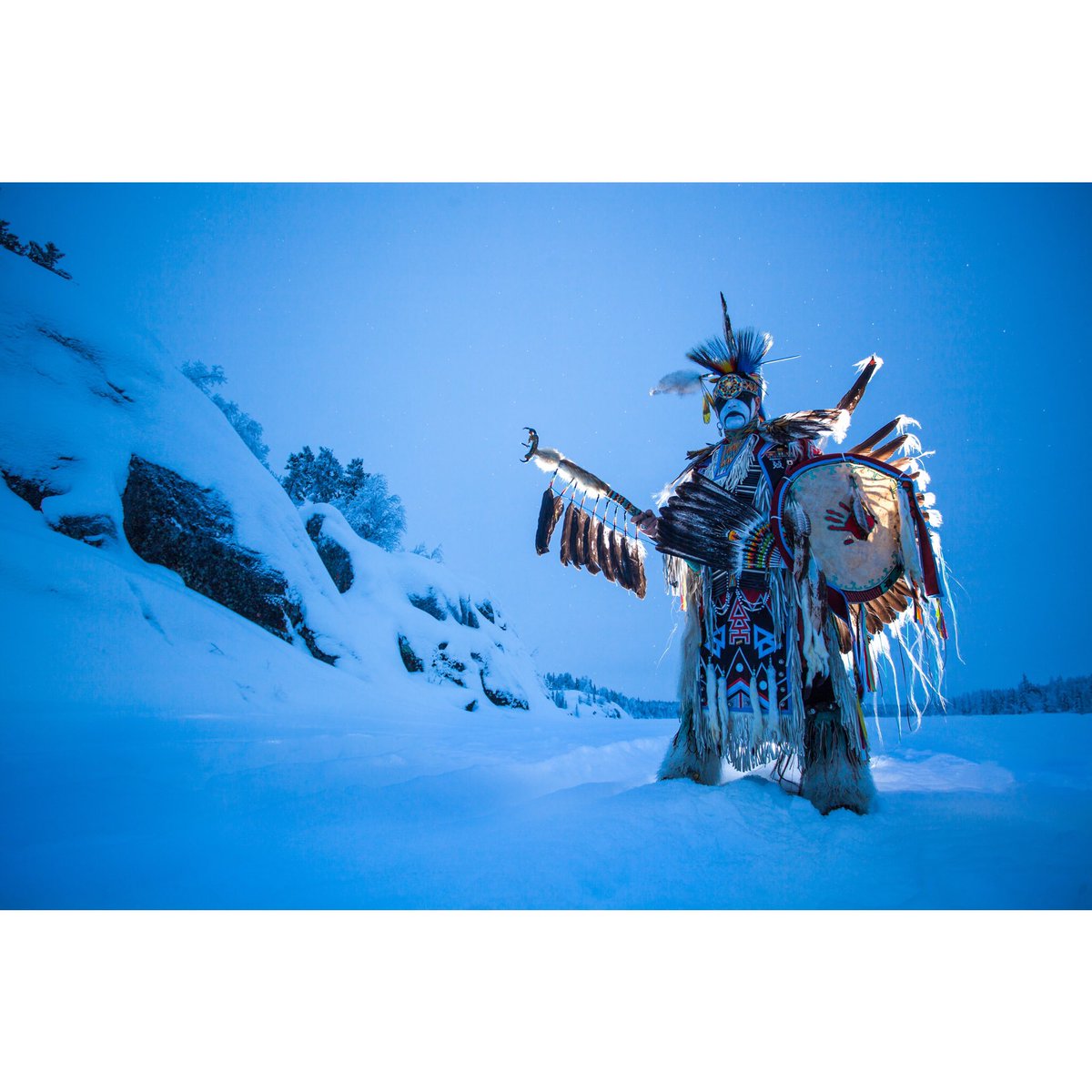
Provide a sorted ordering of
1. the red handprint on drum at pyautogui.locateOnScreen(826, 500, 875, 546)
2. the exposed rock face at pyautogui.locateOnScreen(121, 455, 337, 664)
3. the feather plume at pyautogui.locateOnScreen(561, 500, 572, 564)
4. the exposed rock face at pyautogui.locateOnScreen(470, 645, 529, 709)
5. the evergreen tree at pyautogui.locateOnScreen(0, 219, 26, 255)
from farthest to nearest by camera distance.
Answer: the exposed rock face at pyautogui.locateOnScreen(470, 645, 529, 709), the exposed rock face at pyautogui.locateOnScreen(121, 455, 337, 664), the evergreen tree at pyautogui.locateOnScreen(0, 219, 26, 255), the feather plume at pyautogui.locateOnScreen(561, 500, 572, 564), the red handprint on drum at pyautogui.locateOnScreen(826, 500, 875, 546)

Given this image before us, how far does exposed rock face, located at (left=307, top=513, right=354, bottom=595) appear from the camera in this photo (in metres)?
7.91

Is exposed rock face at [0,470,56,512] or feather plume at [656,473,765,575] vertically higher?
exposed rock face at [0,470,56,512]

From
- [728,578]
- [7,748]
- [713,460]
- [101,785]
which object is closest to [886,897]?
[728,578]

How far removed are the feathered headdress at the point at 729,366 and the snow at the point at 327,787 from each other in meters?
1.79

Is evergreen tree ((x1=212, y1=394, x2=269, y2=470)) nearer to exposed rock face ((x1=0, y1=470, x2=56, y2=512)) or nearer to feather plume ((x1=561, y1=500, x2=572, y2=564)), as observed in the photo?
exposed rock face ((x1=0, y1=470, x2=56, y2=512))

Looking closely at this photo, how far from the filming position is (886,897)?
1.68m

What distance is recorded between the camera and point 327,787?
2275 millimetres

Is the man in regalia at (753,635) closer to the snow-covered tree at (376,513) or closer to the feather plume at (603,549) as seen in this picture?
the feather plume at (603,549)

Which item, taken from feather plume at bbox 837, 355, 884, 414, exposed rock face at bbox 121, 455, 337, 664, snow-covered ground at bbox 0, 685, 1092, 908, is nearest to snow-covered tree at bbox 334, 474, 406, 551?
exposed rock face at bbox 121, 455, 337, 664

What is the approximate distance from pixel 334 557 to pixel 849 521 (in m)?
6.96

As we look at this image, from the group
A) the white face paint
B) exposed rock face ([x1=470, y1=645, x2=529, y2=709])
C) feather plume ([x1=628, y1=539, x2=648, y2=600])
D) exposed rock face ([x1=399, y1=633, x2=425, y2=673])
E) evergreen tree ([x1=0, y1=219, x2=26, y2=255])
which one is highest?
evergreen tree ([x1=0, y1=219, x2=26, y2=255])

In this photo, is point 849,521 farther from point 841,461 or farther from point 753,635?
point 753,635

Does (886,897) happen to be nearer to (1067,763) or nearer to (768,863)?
(768,863)

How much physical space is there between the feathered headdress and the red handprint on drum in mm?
774
